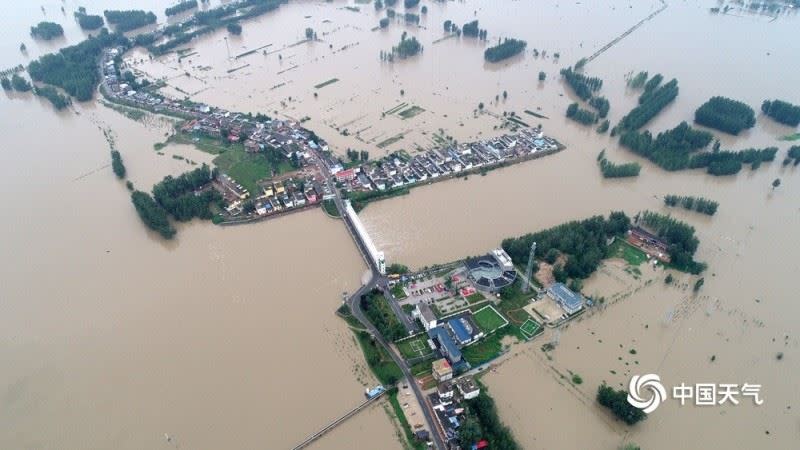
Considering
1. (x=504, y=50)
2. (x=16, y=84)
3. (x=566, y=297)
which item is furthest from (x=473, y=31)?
(x=16, y=84)

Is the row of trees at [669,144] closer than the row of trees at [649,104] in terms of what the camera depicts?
Yes

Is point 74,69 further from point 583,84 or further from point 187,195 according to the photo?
point 583,84

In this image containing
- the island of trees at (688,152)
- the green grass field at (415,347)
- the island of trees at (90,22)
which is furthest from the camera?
the island of trees at (90,22)

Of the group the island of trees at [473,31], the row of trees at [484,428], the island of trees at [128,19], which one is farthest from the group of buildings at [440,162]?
the island of trees at [128,19]

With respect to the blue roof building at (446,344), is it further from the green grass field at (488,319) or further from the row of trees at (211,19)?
the row of trees at (211,19)

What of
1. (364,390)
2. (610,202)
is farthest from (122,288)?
(610,202)

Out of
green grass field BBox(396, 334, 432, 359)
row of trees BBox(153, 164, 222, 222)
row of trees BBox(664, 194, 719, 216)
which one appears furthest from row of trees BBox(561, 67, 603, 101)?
row of trees BBox(153, 164, 222, 222)

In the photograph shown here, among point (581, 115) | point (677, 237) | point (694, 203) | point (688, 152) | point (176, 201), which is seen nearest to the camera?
point (677, 237)
